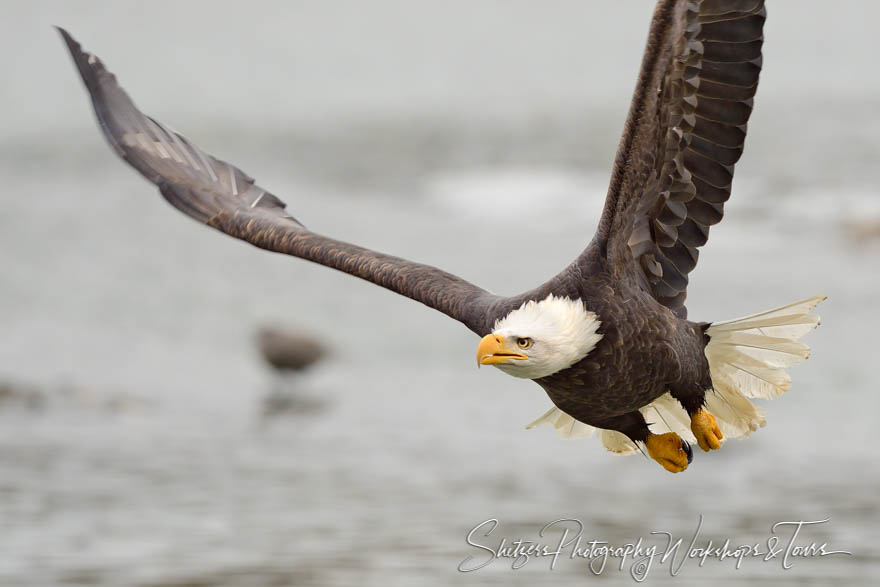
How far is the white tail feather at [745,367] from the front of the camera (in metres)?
6.63

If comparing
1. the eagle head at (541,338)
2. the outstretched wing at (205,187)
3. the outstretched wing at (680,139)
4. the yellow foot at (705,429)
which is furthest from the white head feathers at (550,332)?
the outstretched wing at (205,187)

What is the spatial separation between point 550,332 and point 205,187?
2.74m

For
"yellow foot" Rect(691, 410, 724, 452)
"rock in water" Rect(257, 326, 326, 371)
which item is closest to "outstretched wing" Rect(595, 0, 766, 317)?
"yellow foot" Rect(691, 410, 724, 452)

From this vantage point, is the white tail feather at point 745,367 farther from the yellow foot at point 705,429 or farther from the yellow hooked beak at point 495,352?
the yellow hooked beak at point 495,352

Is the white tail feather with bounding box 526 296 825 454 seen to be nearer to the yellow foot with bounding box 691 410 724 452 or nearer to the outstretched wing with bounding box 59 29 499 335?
the yellow foot with bounding box 691 410 724 452

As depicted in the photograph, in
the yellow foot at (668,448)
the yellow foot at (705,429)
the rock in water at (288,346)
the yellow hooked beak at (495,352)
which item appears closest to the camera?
the yellow hooked beak at (495,352)

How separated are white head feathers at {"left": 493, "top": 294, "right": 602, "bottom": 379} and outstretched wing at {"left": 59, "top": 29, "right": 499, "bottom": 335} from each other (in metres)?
0.99

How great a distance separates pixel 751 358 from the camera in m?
6.73

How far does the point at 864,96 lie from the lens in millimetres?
30719

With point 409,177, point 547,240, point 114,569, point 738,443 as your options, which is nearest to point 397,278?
point 114,569

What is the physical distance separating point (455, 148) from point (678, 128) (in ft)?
78.5

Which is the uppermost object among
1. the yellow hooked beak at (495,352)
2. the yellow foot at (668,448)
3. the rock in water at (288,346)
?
the rock in water at (288,346)

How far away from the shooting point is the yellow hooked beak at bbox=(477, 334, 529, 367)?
570 cm

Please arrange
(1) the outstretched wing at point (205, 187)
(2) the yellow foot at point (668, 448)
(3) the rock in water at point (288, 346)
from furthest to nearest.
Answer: (3) the rock in water at point (288, 346) → (1) the outstretched wing at point (205, 187) → (2) the yellow foot at point (668, 448)
